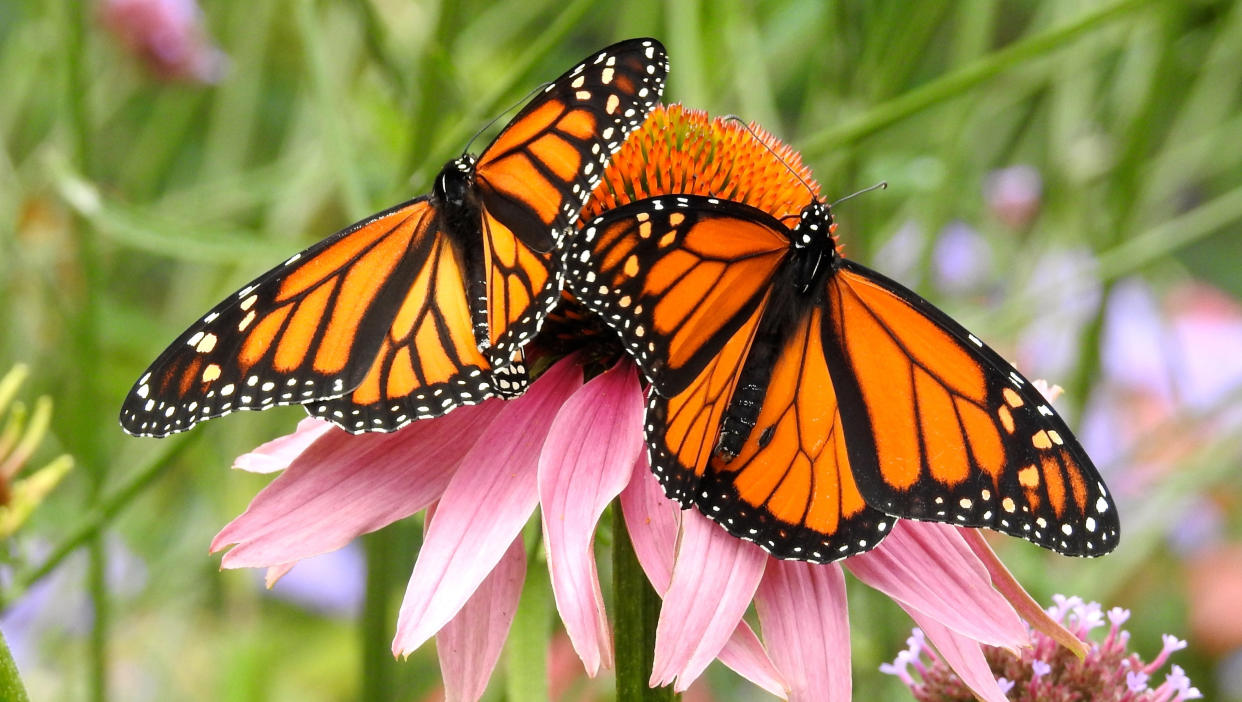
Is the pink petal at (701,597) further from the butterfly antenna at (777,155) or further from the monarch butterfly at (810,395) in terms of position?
the butterfly antenna at (777,155)

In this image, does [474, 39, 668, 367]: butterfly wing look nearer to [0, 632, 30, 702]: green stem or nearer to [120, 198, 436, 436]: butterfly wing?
[120, 198, 436, 436]: butterfly wing

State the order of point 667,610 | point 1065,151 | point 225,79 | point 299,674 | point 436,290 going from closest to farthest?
point 667,610
point 436,290
point 1065,151
point 225,79
point 299,674

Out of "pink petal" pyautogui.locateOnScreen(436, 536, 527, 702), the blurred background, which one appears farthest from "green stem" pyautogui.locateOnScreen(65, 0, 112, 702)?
"pink petal" pyautogui.locateOnScreen(436, 536, 527, 702)

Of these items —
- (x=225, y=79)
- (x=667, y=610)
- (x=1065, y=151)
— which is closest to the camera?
(x=667, y=610)

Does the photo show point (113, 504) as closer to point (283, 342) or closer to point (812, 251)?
point (283, 342)

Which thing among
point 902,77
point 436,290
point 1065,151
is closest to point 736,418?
point 436,290

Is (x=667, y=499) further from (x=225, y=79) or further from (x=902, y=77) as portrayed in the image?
(x=225, y=79)

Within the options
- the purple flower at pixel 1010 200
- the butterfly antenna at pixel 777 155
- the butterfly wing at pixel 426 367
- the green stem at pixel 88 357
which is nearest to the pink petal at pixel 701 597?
the butterfly wing at pixel 426 367

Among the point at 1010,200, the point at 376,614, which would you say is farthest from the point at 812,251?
the point at 1010,200
